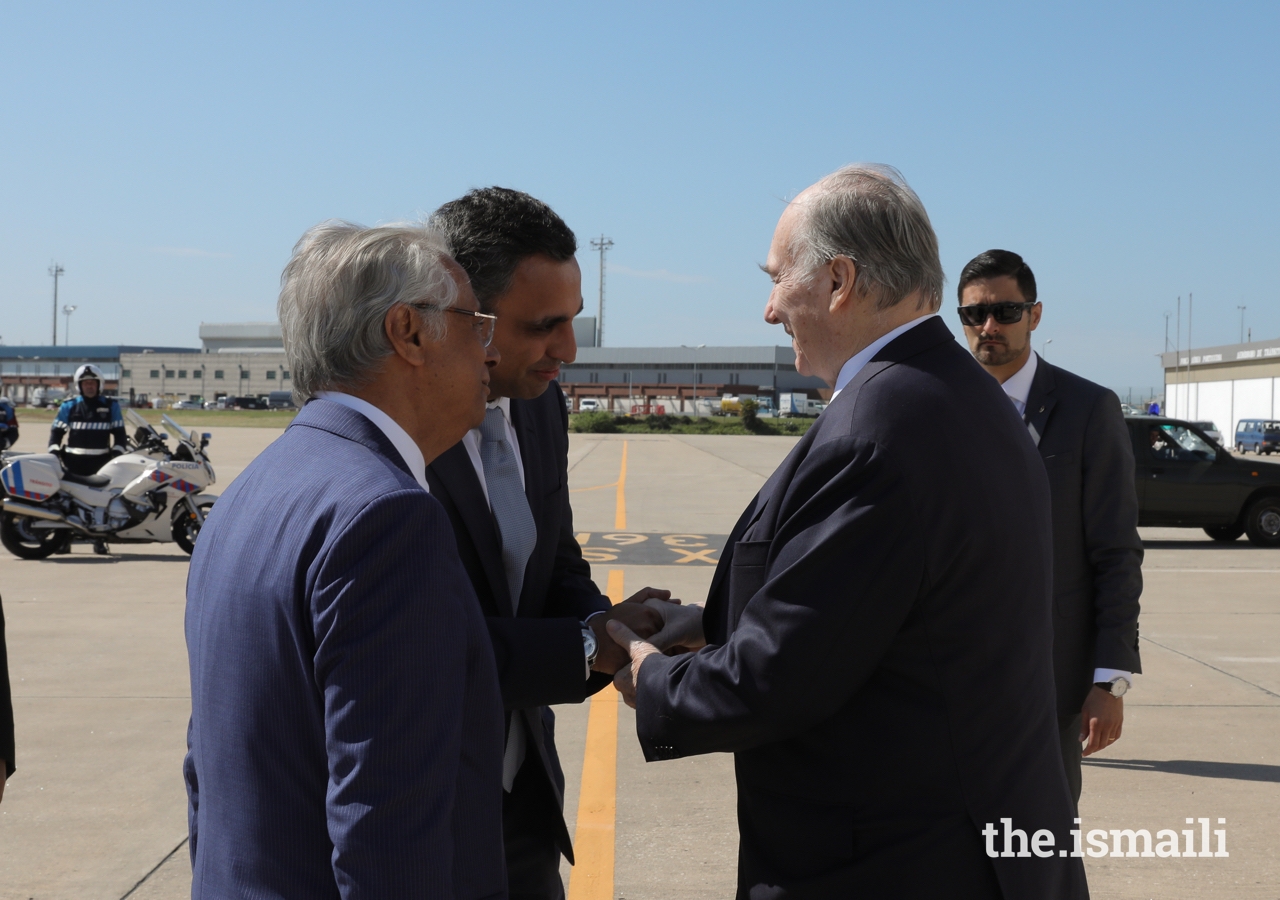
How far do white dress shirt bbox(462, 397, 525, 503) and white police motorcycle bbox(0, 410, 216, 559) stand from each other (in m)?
9.25

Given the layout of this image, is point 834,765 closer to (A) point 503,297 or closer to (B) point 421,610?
(B) point 421,610

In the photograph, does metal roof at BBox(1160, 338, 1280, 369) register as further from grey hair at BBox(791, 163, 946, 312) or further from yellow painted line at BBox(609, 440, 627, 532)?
grey hair at BBox(791, 163, 946, 312)

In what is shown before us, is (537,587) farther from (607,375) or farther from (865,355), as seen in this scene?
(607,375)

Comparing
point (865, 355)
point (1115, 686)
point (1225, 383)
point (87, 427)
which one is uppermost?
point (1225, 383)

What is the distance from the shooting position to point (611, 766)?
5.01 meters

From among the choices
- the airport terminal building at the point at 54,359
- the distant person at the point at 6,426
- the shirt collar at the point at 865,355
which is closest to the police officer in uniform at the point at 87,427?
the distant person at the point at 6,426

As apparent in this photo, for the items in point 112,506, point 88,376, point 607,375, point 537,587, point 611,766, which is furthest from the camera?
point 607,375

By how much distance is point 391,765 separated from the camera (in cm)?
137

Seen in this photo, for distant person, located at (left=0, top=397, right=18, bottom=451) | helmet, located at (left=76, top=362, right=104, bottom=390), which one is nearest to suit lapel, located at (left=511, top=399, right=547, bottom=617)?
helmet, located at (left=76, top=362, right=104, bottom=390)

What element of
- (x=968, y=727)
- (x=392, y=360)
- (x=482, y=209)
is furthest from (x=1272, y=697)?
(x=392, y=360)

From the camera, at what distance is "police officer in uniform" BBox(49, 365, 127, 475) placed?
10992 millimetres

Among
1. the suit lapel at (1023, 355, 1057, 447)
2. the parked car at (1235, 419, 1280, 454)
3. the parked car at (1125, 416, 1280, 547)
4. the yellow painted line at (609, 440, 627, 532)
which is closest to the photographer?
the suit lapel at (1023, 355, 1057, 447)

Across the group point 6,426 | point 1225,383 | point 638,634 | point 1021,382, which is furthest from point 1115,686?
point 1225,383

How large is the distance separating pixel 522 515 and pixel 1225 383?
Answer: 71.6m
